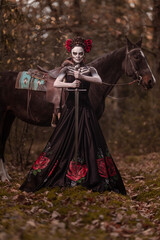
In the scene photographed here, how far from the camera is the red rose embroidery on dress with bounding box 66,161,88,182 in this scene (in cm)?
547

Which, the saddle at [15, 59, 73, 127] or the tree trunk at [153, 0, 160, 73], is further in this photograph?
the tree trunk at [153, 0, 160, 73]

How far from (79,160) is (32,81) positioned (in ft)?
7.97

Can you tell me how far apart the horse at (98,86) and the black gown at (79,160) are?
1.30 m

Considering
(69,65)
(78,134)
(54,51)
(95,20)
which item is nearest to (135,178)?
(78,134)

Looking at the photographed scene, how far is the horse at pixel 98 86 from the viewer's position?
715 centimetres

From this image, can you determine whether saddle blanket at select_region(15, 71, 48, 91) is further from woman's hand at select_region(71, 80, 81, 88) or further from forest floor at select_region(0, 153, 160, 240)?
forest floor at select_region(0, 153, 160, 240)

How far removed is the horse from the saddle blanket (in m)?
0.11

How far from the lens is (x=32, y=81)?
7180 millimetres

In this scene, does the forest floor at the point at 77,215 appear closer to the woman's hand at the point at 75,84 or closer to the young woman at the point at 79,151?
the young woman at the point at 79,151

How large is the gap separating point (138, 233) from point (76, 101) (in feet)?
8.03

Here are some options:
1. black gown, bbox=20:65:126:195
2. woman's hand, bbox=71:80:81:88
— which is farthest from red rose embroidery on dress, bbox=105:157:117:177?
woman's hand, bbox=71:80:81:88

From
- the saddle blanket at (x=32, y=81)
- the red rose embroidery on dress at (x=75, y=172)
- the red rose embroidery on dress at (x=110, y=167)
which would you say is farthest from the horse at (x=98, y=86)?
the red rose embroidery on dress at (x=75, y=172)

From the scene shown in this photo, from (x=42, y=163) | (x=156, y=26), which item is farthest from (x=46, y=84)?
(x=156, y=26)

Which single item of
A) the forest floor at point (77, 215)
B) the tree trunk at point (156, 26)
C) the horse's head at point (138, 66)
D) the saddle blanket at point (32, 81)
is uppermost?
the tree trunk at point (156, 26)
